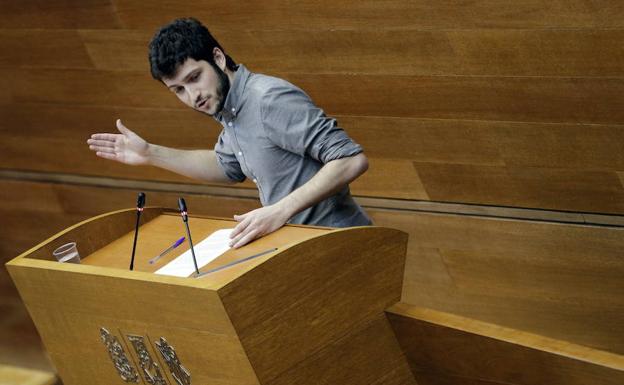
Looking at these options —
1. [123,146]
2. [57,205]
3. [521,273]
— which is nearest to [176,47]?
[123,146]

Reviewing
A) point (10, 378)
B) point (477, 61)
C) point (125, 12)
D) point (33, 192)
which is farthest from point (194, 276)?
point (33, 192)

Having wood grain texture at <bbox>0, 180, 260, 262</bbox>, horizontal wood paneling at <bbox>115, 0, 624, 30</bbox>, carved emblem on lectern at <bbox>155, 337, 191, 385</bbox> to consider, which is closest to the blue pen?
carved emblem on lectern at <bbox>155, 337, 191, 385</bbox>

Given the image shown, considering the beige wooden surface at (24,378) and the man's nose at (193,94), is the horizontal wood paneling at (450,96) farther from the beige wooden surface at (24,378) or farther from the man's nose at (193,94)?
the beige wooden surface at (24,378)

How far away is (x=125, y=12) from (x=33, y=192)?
1.73 ft

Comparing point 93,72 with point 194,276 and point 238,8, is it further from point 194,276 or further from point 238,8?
point 194,276

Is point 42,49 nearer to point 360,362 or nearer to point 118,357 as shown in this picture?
point 118,357

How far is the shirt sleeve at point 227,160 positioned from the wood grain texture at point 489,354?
10.1 inches

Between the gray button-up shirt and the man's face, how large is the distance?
0.01 m

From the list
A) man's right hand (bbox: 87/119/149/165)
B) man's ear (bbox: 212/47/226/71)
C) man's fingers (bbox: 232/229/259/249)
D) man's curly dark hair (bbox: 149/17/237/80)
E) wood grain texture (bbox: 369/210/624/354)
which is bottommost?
wood grain texture (bbox: 369/210/624/354)

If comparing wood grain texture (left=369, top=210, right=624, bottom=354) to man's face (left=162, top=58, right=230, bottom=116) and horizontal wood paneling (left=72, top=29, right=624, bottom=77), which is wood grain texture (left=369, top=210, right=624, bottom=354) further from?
man's face (left=162, top=58, right=230, bottom=116)

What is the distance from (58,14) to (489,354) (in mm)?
983

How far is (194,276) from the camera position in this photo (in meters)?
0.82

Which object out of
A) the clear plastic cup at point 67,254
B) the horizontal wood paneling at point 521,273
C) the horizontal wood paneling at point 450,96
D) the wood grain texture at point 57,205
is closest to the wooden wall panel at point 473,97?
the horizontal wood paneling at point 450,96

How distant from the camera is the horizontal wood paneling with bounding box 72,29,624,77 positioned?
1.12 m
